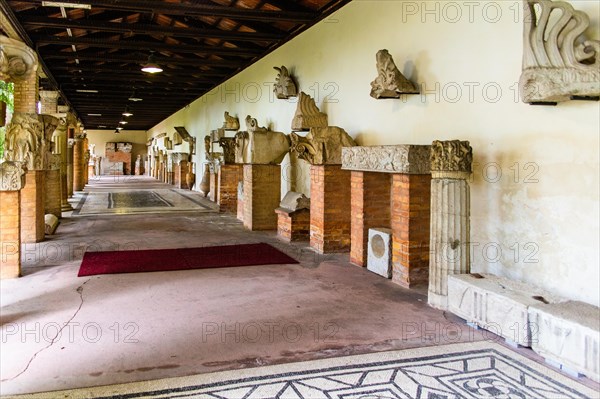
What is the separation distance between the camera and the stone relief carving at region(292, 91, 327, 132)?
8141 mm

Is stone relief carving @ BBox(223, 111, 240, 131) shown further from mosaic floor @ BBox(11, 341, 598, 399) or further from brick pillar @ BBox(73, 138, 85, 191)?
mosaic floor @ BBox(11, 341, 598, 399)

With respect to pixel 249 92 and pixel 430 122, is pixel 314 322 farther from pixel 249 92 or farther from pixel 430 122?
pixel 249 92

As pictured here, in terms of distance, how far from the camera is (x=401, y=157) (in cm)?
509

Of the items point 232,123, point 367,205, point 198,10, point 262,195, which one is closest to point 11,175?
point 198,10

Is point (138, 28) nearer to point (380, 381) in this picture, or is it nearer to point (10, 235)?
point (10, 235)

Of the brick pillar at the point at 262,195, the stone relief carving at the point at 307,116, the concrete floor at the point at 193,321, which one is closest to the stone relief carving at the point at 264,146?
the brick pillar at the point at 262,195

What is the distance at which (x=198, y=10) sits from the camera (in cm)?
761

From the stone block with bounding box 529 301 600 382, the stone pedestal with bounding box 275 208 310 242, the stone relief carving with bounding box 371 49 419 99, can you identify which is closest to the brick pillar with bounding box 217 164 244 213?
the stone pedestal with bounding box 275 208 310 242

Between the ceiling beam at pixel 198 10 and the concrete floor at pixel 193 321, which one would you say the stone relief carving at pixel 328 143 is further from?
the ceiling beam at pixel 198 10

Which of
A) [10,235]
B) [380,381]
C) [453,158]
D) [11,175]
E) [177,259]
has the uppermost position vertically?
[453,158]

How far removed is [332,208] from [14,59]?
442 cm

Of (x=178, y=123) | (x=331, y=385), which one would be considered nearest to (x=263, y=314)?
(x=331, y=385)

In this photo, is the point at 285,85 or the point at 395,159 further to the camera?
the point at 285,85

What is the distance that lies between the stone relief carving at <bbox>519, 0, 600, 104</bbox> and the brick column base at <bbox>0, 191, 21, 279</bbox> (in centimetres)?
555
